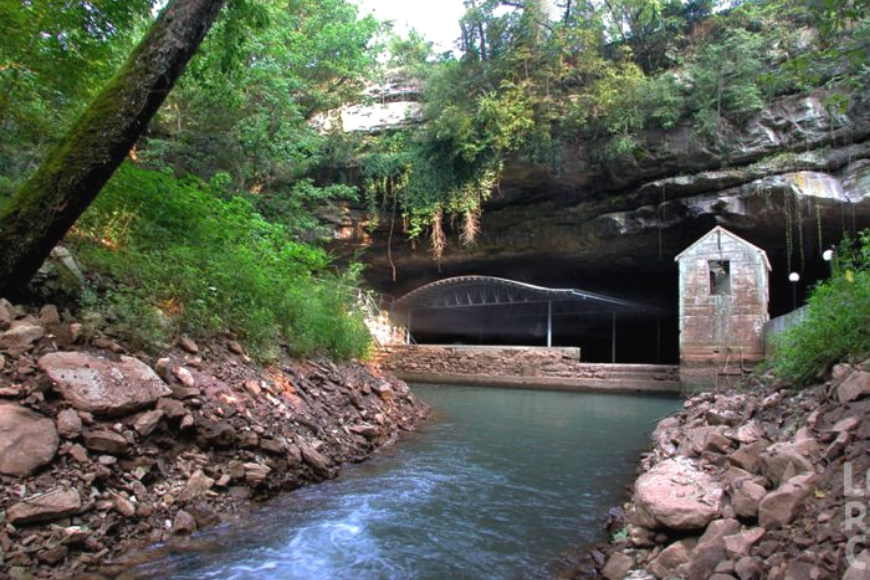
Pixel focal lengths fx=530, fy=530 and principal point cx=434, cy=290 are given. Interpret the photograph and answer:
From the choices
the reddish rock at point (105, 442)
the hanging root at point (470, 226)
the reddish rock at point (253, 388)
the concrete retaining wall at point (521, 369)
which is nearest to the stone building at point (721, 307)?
the concrete retaining wall at point (521, 369)

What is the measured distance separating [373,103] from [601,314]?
37.6ft

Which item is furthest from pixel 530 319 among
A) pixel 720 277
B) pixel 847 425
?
pixel 847 425

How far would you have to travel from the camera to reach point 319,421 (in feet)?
16.7

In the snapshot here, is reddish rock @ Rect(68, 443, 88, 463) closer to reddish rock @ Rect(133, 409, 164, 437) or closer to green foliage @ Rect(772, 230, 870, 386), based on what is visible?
reddish rock @ Rect(133, 409, 164, 437)

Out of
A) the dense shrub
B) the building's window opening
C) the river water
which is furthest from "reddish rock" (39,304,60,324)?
the building's window opening

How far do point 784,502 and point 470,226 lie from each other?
47.2ft

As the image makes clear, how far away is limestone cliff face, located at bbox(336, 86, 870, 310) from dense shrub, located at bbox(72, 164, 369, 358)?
32.1 ft

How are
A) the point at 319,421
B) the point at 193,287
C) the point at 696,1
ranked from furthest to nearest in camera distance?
the point at 696,1, the point at 319,421, the point at 193,287

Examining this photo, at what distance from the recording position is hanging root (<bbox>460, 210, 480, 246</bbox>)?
1634 cm

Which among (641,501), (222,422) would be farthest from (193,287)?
(641,501)

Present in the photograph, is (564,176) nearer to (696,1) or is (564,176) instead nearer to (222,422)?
(696,1)

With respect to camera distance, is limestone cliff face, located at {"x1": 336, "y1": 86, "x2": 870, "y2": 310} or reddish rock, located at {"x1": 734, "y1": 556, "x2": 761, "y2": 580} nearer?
reddish rock, located at {"x1": 734, "y1": 556, "x2": 761, "y2": 580}

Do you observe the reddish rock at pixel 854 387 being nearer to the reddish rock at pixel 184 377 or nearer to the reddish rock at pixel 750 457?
the reddish rock at pixel 750 457

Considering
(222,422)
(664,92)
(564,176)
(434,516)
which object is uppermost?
(664,92)
